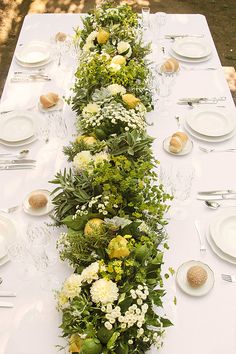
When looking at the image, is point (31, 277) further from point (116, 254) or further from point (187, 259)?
point (187, 259)

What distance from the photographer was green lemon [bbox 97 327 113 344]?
5.20ft

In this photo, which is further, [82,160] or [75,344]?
[82,160]

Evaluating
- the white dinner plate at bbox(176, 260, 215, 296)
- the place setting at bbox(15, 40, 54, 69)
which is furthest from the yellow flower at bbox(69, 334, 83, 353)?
the place setting at bbox(15, 40, 54, 69)

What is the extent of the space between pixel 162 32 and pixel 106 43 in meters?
0.68

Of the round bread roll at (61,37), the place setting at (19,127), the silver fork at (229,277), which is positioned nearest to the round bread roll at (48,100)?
the place setting at (19,127)

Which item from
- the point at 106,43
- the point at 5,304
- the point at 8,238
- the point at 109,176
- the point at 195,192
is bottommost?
the point at 5,304

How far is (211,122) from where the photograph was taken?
2713mm

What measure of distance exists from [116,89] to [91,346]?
1.46m

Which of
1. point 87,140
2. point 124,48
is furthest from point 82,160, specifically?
point 124,48

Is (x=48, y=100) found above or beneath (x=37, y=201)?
above

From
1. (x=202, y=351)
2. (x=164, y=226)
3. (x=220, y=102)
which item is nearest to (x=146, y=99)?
(x=220, y=102)

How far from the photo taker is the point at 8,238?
83.7 inches

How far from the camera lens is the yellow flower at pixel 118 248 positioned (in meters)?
1.76

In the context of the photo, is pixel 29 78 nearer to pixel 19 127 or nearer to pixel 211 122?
pixel 19 127
